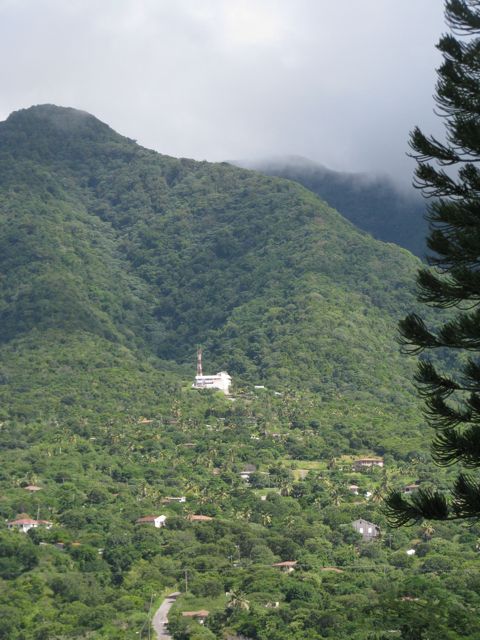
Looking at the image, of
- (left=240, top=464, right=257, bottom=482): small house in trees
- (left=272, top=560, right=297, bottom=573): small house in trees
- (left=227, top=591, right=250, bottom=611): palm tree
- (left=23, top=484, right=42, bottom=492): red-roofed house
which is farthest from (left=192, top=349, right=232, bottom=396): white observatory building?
(left=227, top=591, right=250, bottom=611): palm tree

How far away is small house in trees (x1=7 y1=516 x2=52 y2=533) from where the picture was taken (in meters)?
77.2

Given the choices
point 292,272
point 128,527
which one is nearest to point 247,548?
point 128,527

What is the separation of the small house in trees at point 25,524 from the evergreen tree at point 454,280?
2409 inches

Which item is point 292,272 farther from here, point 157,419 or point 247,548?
point 247,548

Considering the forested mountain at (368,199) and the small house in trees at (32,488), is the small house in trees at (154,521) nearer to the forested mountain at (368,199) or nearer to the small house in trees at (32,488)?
the small house in trees at (32,488)

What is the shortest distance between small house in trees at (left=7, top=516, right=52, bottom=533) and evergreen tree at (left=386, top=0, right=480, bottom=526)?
201ft

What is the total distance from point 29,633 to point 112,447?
39657 mm

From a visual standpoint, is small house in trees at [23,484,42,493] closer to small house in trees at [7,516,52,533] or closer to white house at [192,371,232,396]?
small house in trees at [7,516,52,533]

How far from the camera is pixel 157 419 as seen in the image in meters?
103

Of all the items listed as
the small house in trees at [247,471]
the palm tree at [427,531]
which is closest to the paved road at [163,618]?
the palm tree at [427,531]

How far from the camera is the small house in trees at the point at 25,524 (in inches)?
3041

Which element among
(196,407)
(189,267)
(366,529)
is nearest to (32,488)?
(366,529)

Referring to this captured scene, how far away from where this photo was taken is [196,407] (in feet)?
351

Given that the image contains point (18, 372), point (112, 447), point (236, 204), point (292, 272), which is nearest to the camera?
point (112, 447)
